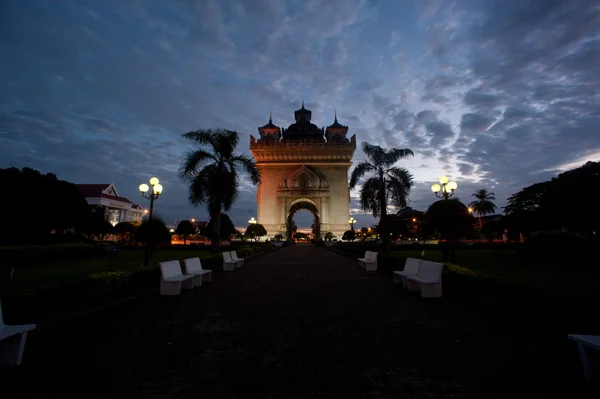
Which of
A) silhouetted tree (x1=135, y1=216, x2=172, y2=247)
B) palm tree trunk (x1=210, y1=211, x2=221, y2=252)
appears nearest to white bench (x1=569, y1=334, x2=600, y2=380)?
silhouetted tree (x1=135, y1=216, x2=172, y2=247)

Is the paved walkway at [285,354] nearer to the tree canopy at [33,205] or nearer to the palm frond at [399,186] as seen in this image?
the palm frond at [399,186]

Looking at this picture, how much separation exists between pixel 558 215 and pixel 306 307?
66.3 feet

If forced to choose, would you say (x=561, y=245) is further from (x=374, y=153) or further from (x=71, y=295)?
(x=71, y=295)

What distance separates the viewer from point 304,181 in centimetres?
5044

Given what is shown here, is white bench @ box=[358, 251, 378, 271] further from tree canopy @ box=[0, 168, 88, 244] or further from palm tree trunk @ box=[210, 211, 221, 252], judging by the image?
tree canopy @ box=[0, 168, 88, 244]

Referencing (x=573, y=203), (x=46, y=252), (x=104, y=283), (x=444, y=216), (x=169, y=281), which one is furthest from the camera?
(x=573, y=203)

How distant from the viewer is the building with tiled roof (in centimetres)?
6425

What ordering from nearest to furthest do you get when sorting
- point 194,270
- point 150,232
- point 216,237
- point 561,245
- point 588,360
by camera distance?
1. point 588,360
2. point 194,270
3. point 150,232
4. point 561,245
5. point 216,237

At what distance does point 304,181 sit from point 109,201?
46.0 m

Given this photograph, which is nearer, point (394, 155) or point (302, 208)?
point (394, 155)

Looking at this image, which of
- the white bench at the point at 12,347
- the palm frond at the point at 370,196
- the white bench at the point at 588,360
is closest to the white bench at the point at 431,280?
the white bench at the point at 588,360

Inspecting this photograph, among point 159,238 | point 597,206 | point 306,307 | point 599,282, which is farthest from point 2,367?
point 597,206

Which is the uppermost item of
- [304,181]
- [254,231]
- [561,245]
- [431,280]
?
[304,181]

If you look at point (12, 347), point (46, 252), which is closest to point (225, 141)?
point (46, 252)
